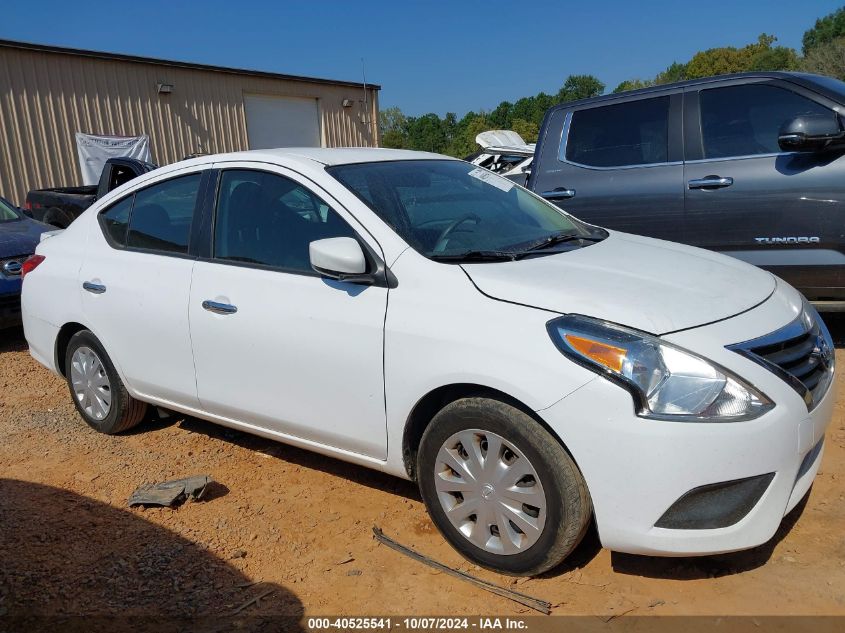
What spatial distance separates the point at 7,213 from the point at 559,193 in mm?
6285

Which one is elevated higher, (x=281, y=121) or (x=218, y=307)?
(x=281, y=121)

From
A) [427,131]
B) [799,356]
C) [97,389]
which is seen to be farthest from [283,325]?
[427,131]

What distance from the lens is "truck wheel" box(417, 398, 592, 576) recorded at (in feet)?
8.16

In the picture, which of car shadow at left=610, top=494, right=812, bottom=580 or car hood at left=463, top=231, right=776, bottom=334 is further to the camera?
car shadow at left=610, top=494, right=812, bottom=580

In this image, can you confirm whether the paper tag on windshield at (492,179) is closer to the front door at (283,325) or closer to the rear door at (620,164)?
the front door at (283,325)

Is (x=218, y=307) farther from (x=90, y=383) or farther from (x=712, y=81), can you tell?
(x=712, y=81)

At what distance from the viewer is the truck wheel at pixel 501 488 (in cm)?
249

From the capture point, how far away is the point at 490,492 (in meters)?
2.69

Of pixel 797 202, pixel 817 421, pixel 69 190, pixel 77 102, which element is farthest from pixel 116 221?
pixel 77 102

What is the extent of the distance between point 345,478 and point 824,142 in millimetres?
3639

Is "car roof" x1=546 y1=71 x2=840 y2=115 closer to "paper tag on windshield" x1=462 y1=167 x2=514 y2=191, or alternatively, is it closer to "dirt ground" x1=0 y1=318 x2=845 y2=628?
"paper tag on windshield" x1=462 y1=167 x2=514 y2=191

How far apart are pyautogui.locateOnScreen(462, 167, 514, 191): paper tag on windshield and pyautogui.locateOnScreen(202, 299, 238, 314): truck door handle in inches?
58.5

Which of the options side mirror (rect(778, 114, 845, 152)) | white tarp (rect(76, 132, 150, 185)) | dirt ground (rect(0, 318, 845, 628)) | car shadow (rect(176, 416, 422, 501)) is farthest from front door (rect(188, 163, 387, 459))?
white tarp (rect(76, 132, 150, 185))

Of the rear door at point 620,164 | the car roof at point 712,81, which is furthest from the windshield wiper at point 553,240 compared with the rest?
the car roof at point 712,81
